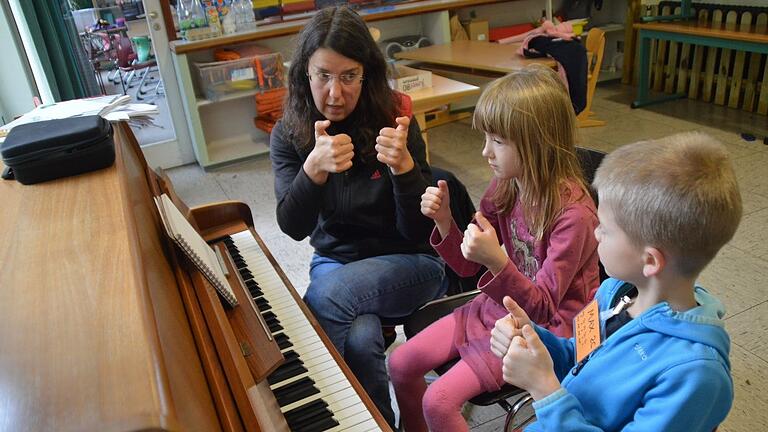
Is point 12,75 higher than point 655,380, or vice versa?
point 12,75

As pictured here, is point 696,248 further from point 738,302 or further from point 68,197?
point 738,302

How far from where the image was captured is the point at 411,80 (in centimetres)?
323

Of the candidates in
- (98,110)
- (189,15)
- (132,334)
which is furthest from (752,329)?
(189,15)

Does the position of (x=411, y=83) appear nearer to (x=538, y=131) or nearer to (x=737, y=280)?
(x=737, y=280)

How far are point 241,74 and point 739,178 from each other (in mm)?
3206

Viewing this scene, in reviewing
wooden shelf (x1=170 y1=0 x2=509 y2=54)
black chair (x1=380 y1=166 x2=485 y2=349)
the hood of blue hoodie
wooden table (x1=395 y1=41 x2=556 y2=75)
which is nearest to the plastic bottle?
wooden shelf (x1=170 y1=0 x2=509 y2=54)

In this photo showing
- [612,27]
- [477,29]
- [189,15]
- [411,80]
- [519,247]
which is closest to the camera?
[519,247]

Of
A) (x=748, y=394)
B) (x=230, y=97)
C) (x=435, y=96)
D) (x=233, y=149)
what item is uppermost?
(x=435, y=96)

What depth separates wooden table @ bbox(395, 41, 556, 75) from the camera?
3.60 m

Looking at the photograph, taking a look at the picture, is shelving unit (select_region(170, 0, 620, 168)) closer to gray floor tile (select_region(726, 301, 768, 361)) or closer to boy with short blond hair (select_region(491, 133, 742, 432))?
gray floor tile (select_region(726, 301, 768, 361))

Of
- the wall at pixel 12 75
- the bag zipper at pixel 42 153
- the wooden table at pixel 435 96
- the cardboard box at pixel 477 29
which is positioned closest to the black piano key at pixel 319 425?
the bag zipper at pixel 42 153

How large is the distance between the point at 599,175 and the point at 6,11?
373cm

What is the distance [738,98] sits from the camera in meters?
4.64

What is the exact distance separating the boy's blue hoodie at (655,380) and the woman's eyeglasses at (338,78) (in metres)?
0.95
